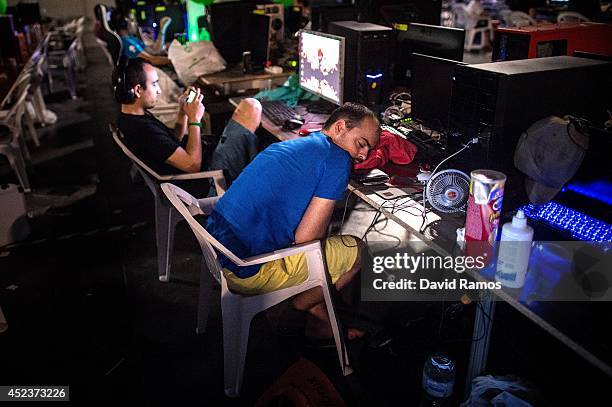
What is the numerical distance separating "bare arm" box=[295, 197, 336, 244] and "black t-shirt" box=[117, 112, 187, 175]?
1.00 metres

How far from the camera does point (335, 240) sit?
78.7 inches

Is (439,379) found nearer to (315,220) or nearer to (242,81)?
Answer: (315,220)

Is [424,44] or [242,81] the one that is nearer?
[424,44]

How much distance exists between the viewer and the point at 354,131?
181 cm

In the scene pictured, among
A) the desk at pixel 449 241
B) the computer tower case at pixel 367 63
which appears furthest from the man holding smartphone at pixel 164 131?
the desk at pixel 449 241

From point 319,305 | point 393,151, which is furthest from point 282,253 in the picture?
point 393,151

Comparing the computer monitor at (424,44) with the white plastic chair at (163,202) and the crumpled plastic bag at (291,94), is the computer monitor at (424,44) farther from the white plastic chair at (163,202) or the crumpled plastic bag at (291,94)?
the white plastic chair at (163,202)

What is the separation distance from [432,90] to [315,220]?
931mm

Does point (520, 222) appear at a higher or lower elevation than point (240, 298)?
higher

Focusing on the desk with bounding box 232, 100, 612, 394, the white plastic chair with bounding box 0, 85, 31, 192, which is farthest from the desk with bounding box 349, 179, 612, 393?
the white plastic chair with bounding box 0, 85, 31, 192

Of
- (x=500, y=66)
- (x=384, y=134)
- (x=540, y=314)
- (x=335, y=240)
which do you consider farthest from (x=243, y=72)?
(x=540, y=314)

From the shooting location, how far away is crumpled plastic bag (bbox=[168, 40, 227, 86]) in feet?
13.8

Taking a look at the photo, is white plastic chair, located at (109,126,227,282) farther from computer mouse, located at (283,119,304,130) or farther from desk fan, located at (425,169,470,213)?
desk fan, located at (425,169,470,213)

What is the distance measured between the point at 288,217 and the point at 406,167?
A: 612 millimetres
